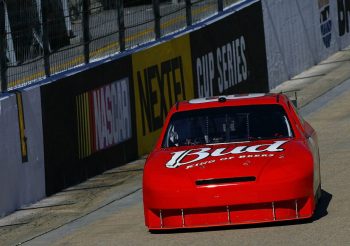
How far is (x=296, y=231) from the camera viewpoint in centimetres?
1124

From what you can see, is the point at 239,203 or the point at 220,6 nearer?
the point at 239,203

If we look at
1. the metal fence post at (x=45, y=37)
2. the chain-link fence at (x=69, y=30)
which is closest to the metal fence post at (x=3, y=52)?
the chain-link fence at (x=69, y=30)

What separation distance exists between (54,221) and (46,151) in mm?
2147

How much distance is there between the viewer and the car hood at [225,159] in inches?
456

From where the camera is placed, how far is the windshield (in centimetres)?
1276

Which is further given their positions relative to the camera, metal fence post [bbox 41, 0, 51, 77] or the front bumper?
metal fence post [bbox 41, 0, 51, 77]

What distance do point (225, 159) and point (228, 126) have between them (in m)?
1.03

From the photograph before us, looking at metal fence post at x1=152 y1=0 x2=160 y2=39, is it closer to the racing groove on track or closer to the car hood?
the racing groove on track

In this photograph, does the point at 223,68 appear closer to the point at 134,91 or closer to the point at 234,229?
the point at 134,91

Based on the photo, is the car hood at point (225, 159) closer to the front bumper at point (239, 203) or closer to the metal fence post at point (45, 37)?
the front bumper at point (239, 203)

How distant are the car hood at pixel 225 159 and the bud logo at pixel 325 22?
17.8 m

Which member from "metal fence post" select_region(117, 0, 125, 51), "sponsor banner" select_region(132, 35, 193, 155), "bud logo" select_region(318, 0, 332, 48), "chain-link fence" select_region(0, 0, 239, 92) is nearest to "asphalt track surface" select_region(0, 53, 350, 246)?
"sponsor banner" select_region(132, 35, 193, 155)

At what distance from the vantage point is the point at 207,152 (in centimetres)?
1227

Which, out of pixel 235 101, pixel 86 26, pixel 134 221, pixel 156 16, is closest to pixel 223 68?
pixel 156 16
